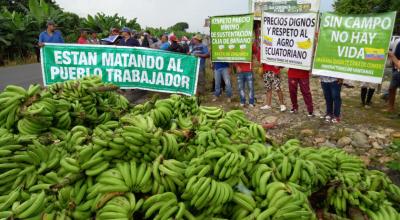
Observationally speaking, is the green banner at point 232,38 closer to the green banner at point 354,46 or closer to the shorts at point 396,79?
the green banner at point 354,46

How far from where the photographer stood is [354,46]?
6484 millimetres

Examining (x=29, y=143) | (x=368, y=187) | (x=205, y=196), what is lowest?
(x=368, y=187)

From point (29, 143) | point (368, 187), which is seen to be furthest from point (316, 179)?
point (29, 143)

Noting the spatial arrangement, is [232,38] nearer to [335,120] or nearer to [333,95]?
[333,95]

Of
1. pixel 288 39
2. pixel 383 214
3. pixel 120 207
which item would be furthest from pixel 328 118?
pixel 120 207

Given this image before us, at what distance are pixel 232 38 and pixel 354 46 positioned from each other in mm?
2876

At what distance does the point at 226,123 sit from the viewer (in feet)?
9.80

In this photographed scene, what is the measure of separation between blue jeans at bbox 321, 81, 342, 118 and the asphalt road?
9.66 metres

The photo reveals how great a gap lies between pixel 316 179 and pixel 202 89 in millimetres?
7932

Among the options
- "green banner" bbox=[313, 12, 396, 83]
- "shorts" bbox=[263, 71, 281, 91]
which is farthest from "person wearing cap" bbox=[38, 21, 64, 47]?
"green banner" bbox=[313, 12, 396, 83]

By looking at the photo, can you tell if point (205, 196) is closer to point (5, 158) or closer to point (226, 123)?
point (226, 123)

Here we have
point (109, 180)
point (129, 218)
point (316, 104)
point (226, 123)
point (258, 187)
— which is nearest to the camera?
point (129, 218)

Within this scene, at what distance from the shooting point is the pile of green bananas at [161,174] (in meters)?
2.15

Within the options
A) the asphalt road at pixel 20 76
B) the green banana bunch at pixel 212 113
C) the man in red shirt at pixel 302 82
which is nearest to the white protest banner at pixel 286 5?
the man in red shirt at pixel 302 82
